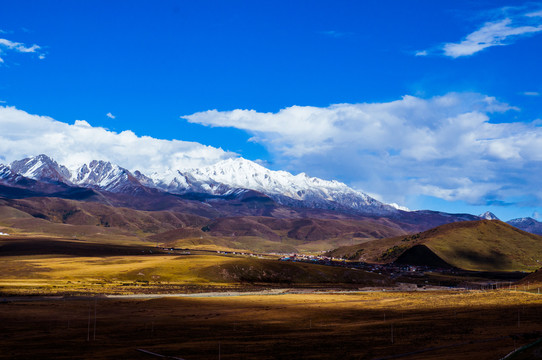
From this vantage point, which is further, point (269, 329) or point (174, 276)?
point (174, 276)

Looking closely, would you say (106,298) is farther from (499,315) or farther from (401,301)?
(499,315)

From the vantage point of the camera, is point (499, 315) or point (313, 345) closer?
point (313, 345)

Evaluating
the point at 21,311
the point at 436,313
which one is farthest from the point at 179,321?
the point at 436,313

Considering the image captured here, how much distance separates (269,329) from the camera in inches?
2862

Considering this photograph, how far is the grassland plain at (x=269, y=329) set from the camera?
174ft

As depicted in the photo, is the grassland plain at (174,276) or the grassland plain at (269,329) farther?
the grassland plain at (174,276)

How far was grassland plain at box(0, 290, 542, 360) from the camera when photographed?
5319 cm

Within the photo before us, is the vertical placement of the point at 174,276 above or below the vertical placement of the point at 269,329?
above

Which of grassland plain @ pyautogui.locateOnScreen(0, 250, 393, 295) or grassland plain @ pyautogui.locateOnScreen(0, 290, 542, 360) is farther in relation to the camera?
grassland plain @ pyautogui.locateOnScreen(0, 250, 393, 295)

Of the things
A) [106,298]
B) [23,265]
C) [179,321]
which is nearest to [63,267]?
[23,265]

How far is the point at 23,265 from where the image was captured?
19075cm

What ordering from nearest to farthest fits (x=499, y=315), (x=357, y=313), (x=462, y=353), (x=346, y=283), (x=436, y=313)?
(x=462, y=353)
(x=499, y=315)
(x=436, y=313)
(x=357, y=313)
(x=346, y=283)

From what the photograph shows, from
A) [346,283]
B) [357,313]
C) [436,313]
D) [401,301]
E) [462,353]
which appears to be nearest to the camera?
[462,353]

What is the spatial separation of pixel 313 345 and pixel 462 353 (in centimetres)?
1619
